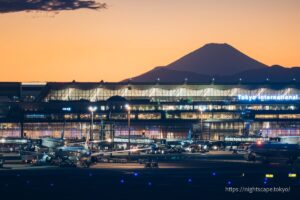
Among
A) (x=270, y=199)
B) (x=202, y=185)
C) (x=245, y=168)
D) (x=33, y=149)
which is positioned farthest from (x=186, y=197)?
(x=33, y=149)

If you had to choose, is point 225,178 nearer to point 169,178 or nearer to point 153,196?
point 169,178

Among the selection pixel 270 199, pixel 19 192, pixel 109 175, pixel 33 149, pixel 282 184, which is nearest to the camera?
pixel 270 199

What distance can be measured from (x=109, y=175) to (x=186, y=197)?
99.1ft

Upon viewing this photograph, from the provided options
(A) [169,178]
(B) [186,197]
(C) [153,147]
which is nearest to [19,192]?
(B) [186,197]

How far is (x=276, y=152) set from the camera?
12719 centimetres

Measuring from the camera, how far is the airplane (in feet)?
407

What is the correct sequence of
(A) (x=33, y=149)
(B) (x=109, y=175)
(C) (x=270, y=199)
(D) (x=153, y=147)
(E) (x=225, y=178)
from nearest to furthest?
(C) (x=270, y=199), (E) (x=225, y=178), (B) (x=109, y=175), (A) (x=33, y=149), (D) (x=153, y=147)

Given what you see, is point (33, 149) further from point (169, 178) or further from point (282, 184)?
point (282, 184)

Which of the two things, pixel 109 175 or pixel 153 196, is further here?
pixel 109 175

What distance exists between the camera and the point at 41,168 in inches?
4547

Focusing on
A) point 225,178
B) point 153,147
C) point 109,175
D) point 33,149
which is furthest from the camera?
point 153,147

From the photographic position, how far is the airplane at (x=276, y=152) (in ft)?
407

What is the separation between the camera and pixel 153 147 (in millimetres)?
185500

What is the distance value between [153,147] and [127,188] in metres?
105
